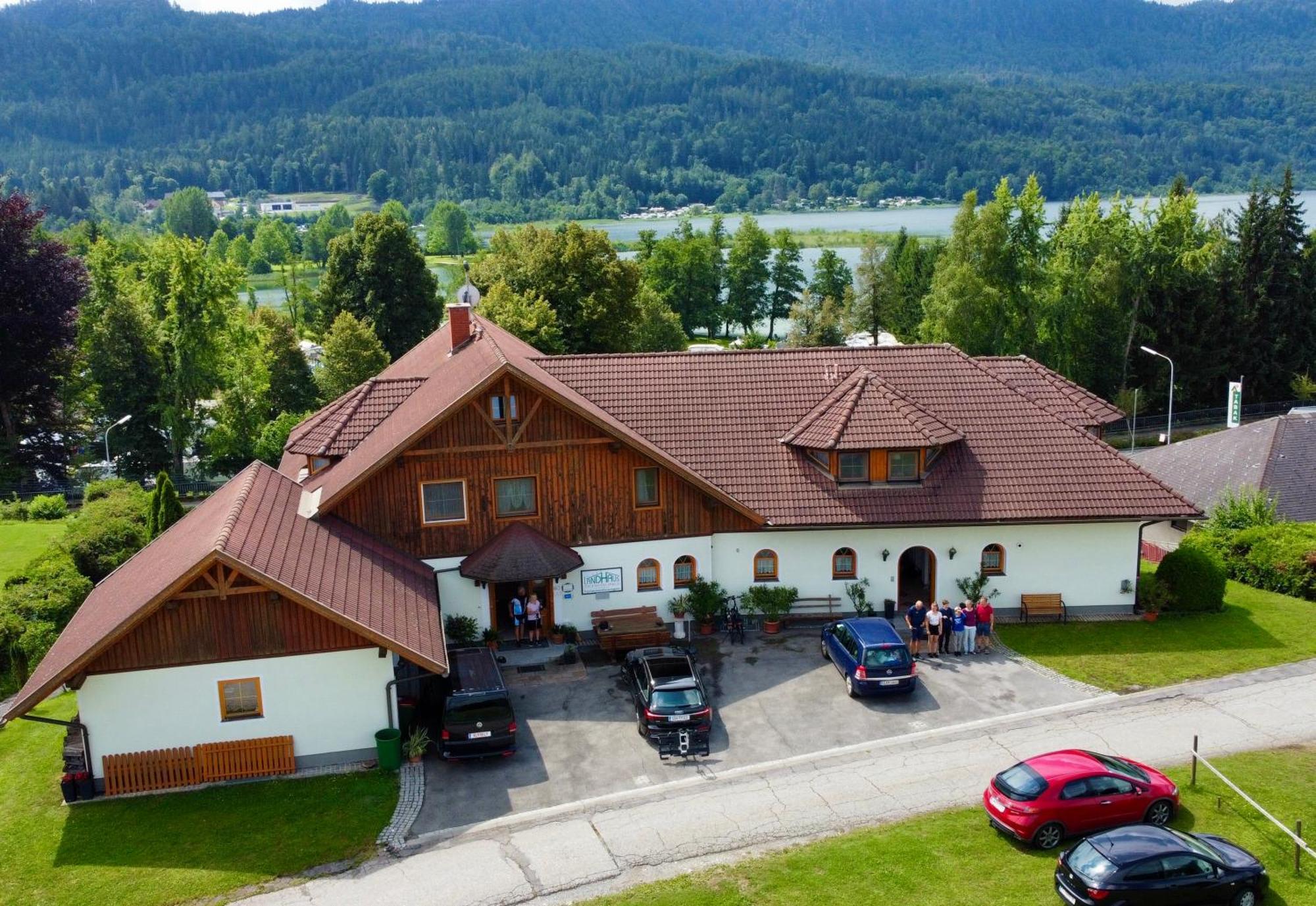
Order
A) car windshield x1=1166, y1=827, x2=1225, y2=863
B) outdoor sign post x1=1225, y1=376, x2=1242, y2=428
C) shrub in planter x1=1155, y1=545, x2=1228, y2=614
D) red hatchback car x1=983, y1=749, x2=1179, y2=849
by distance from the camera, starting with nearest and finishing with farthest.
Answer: car windshield x1=1166, y1=827, x2=1225, y2=863 < red hatchback car x1=983, y1=749, x2=1179, y2=849 < shrub in planter x1=1155, y1=545, x2=1228, y2=614 < outdoor sign post x1=1225, y1=376, x2=1242, y2=428

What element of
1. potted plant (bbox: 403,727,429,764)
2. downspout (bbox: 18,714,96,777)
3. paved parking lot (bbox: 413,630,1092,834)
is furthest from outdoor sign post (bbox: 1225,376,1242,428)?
downspout (bbox: 18,714,96,777)

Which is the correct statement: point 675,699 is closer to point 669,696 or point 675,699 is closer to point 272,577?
point 669,696

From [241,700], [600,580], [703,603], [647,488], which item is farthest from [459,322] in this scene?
[241,700]

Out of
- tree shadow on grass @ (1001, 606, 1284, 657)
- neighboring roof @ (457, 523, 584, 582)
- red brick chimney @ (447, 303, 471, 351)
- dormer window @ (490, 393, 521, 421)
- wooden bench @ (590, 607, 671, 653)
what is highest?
red brick chimney @ (447, 303, 471, 351)

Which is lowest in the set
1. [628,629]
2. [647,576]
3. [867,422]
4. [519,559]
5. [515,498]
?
[628,629]

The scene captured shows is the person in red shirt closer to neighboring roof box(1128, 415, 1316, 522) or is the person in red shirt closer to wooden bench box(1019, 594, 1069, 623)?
wooden bench box(1019, 594, 1069, 623)

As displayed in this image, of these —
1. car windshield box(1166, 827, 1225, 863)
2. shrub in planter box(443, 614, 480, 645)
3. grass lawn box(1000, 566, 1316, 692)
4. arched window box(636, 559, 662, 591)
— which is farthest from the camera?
arched window box(636, 559, 662, 591)

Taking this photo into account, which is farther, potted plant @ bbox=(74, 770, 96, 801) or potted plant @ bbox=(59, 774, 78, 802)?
potted plant @ bbox=(74, 770, 96, 801)
